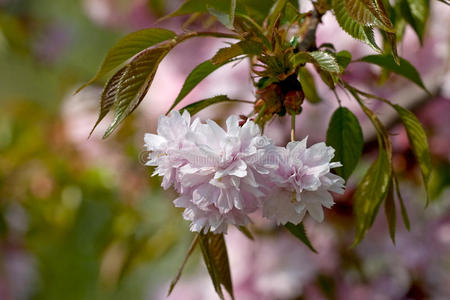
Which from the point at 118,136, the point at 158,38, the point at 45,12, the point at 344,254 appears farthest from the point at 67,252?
the point at 158,38

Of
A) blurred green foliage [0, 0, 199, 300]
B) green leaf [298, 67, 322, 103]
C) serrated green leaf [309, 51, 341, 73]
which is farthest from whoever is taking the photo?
blurred green foliage [0, 0, 199, 300]

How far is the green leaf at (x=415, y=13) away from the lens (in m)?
0.39

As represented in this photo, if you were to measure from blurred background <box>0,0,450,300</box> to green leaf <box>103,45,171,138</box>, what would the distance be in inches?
9.8

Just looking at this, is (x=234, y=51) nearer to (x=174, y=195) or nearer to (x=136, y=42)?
(x=136, y=42)

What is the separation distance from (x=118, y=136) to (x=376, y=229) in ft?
1.37

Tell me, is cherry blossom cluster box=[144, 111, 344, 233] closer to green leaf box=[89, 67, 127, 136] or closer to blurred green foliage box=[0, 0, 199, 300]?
green leaf box=[89, 67, 127, 136]

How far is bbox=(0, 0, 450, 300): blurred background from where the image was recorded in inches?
27.5

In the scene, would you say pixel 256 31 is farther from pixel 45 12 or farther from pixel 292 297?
pixel 45 12

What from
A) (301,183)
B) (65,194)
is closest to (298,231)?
(301,183)

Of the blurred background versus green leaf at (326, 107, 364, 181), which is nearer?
green leaf at (326, 107, 364, 181)

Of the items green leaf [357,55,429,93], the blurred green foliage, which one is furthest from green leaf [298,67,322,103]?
the blurred green foliage

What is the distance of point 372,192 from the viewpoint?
1.07 feet

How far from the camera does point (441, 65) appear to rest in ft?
2.18

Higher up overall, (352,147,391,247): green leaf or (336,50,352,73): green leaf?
(336,50,352,73): green leaf
